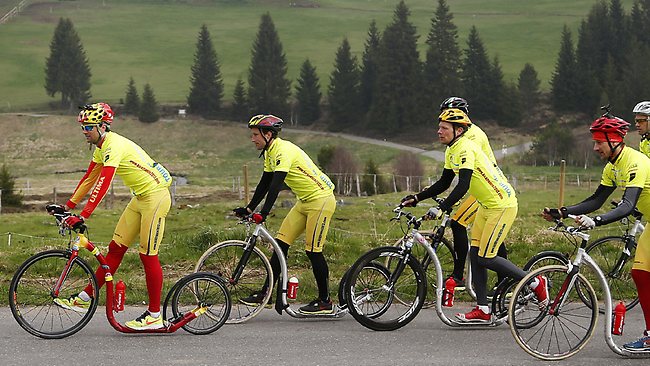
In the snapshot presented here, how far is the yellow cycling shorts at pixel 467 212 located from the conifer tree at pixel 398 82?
96.9 metres

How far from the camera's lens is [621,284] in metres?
11.2

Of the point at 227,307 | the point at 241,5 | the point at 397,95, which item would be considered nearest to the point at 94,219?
the point at 227,307

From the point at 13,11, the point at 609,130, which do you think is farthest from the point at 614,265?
the point at 13,11

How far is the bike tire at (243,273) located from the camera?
10516 mm

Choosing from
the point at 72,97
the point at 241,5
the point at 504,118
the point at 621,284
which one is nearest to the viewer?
the point at 621,284

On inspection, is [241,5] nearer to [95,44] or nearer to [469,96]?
[95,44]

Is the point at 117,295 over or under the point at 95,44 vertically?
under

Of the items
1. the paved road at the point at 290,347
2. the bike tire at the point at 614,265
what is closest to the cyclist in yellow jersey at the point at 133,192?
the paved road at the point at 290,347

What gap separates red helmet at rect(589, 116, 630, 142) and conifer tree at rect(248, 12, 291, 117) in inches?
4336

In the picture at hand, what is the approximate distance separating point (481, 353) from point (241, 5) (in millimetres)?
180660

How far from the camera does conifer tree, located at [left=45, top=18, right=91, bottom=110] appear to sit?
12862 centimetres

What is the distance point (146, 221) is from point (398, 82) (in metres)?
103

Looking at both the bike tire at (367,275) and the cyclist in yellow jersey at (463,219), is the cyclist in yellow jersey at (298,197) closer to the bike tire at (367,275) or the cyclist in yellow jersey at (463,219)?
the bike tire at (367,275)

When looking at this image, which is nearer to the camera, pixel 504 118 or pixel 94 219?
pixel 94 219
